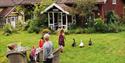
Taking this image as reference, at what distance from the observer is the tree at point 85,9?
3919 cm

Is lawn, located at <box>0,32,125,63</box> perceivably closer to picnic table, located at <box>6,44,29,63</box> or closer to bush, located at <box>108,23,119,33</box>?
picnic table, located at <box>6,44,29,63</box>

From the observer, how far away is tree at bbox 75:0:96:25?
39.2m

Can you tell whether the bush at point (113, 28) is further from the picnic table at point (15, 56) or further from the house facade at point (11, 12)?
the picnic table at point (15, 56)

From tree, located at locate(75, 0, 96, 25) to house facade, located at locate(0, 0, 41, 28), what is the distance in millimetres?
8335

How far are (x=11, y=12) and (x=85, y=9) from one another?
1406cm

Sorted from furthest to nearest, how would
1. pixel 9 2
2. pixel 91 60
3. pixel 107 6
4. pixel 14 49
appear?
pixel 9 2, pixel 107 6, pixel 91 60, pixel 14 49

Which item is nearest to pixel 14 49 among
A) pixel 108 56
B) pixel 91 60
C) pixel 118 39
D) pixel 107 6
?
pixel 91 60

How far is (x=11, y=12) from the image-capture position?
50688mm

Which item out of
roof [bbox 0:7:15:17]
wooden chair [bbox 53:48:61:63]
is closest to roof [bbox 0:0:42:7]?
roof [bbox 0:7:15:17]

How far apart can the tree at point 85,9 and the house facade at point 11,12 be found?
8335mm

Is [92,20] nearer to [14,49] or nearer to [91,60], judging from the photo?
[91,60]

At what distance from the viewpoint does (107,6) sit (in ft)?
148

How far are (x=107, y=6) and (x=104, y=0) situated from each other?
291cm

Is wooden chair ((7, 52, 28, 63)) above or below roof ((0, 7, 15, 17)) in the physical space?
below
